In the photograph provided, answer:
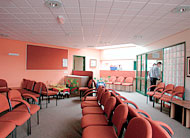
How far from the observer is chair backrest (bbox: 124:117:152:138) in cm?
121

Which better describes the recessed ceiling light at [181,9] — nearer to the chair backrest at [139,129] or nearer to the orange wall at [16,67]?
the chair backrest at [139,129]

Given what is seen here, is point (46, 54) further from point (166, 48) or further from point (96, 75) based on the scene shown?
point (166, 48)

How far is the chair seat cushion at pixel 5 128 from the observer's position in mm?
1900

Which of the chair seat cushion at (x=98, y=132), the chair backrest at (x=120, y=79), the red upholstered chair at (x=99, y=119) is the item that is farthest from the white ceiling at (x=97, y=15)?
the chair backrest at (x=120, y=79)

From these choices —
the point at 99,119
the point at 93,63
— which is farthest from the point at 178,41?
the point at 93,63

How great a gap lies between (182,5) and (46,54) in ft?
23.1

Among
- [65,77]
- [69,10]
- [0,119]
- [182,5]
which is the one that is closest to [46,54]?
[65,77]

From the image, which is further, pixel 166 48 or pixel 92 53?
pixel 92 53

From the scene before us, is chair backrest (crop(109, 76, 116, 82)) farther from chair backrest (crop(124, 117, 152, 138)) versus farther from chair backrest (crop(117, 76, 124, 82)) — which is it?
chair backrest (crop(124, 117, 152, 138))

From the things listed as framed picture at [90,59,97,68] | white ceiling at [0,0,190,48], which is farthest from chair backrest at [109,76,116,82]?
white ceiling at [0,0,190,48]

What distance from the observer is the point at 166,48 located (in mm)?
5629

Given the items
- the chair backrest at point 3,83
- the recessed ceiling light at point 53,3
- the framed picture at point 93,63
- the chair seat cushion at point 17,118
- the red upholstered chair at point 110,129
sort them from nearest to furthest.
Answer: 1. the red upholstered chair at point 110,129
2. the chair seat cushion at point 17,118
3. the recessed ceiling light at point 53,3
4. the chair backrest at point 3,83
5. the framed picture at point 93,63

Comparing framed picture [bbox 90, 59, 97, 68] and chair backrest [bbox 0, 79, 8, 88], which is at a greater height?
framed picture [bbox 90, 59, 97, 68]

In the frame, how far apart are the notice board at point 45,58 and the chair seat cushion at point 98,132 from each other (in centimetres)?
629
